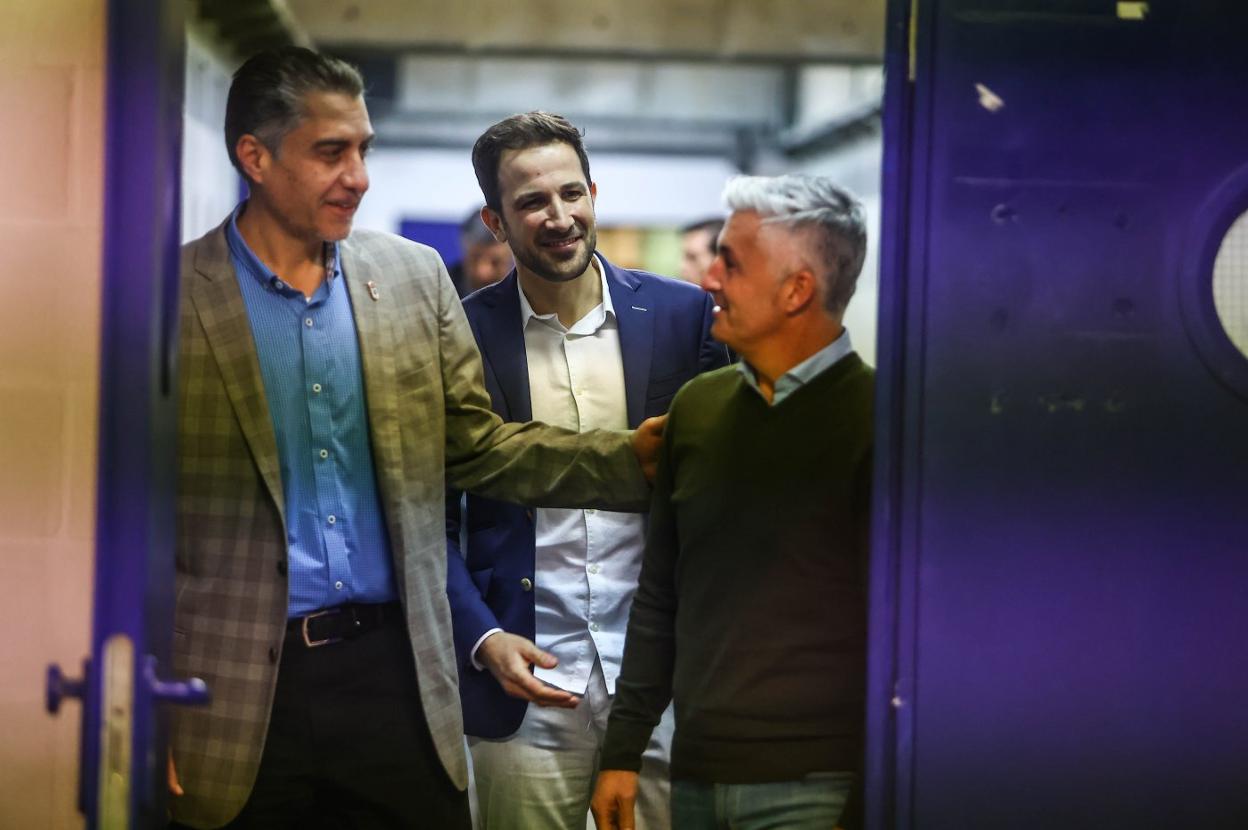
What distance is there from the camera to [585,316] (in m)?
2.75

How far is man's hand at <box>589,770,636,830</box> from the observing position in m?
2.37

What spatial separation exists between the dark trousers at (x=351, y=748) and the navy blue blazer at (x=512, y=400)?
0.85 ft

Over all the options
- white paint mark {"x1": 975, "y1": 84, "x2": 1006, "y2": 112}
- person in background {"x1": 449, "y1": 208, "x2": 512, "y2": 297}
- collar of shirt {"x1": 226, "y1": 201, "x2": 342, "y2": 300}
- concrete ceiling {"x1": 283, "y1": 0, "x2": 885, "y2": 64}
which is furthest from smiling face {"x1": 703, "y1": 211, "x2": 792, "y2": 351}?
concrete ceiling {"x1": 283, "y1": 0, "x2": 885, "y2": 64}

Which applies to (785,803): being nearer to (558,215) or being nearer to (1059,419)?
(1059,419)

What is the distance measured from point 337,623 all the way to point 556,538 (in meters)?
0.50

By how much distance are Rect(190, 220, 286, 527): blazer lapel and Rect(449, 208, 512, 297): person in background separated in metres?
1.30

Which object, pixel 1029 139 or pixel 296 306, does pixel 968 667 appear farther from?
pixel 296 306

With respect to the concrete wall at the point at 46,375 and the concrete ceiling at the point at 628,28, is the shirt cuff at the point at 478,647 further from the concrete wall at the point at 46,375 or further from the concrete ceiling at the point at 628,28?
the concrete ceiling at the point at 628,28

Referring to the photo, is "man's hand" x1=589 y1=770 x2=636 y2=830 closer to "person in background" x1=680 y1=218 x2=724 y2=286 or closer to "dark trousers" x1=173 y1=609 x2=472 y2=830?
"dark trousers" x1=173 y1=609 x2=472 y2=830

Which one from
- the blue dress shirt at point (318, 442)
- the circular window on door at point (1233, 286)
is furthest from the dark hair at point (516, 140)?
the circular window on door at point (1233, 286)

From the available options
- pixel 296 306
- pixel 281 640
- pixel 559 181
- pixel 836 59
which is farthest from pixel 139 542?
pixel 836 59

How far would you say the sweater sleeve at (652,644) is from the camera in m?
2.37

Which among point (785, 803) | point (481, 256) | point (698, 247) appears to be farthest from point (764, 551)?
point (698, 247)

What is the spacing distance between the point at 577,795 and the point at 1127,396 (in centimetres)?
126
